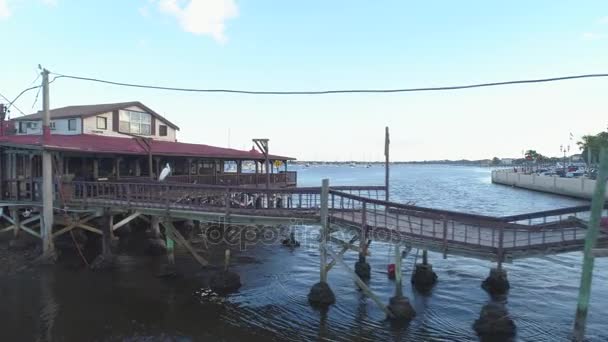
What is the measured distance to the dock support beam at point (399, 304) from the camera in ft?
41.7

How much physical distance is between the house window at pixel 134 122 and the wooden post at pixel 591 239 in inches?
1111

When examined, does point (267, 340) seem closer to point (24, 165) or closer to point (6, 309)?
point (6, 309)

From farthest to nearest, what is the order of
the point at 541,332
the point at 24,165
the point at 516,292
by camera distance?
1. the point at 24,165
2. the point at 516,292
3. the point at 541,332

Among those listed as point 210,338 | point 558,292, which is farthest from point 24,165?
point 558,292

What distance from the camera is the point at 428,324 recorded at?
41.6 ft

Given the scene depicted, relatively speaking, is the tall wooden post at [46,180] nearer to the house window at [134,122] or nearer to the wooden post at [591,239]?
the house window at [134,122]

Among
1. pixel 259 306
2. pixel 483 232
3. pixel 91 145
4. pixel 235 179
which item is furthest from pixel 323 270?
pixel 235 179

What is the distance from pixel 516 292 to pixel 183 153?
19.0 meters

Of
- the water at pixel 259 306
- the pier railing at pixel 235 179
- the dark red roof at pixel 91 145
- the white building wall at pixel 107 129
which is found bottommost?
the water at pixel 259 306

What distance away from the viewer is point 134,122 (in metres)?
29.9

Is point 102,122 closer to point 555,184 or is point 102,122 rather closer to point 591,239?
point 591,239

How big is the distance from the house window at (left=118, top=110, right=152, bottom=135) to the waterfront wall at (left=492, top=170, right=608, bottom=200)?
4946cm

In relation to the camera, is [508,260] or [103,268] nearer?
[508,260]

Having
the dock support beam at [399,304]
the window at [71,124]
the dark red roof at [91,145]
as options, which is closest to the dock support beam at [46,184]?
the dark red roof at [91,145]
